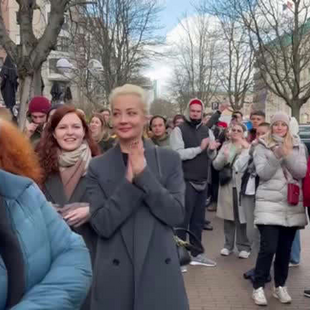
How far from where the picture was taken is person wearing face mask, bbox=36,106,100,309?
10.5ft

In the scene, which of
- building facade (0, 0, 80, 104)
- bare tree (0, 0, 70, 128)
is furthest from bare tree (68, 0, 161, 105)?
bare tree (0, 0, 70, 128)

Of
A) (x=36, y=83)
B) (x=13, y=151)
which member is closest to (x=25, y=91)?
(x=36, y=83)

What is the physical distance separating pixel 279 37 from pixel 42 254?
2208 cm

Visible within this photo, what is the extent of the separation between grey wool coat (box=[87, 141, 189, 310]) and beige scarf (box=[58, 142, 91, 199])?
0.65 meters

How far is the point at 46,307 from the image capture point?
1.62 meters

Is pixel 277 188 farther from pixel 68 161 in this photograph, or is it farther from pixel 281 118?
pixel 68 161

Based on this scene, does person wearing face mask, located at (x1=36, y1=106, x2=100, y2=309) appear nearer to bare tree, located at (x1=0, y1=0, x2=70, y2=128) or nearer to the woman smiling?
the woman smiling

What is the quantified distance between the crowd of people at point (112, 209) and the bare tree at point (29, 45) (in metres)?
4.10

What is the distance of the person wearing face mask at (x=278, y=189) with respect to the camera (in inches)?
185

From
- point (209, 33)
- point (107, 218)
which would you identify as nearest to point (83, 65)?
point (209, 33)

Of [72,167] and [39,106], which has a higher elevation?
[39,106]

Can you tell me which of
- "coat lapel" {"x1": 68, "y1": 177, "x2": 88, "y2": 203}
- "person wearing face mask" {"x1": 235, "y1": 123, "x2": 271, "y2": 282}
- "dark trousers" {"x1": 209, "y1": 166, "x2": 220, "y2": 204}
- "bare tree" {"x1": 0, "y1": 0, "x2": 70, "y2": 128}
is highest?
"bare tree" {"x1": 0, "y1": 0, "x2": 70, "y2": 128}

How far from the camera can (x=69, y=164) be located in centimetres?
344

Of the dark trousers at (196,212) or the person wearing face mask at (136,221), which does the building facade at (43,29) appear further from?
the person wearing face mask at (136,221)
